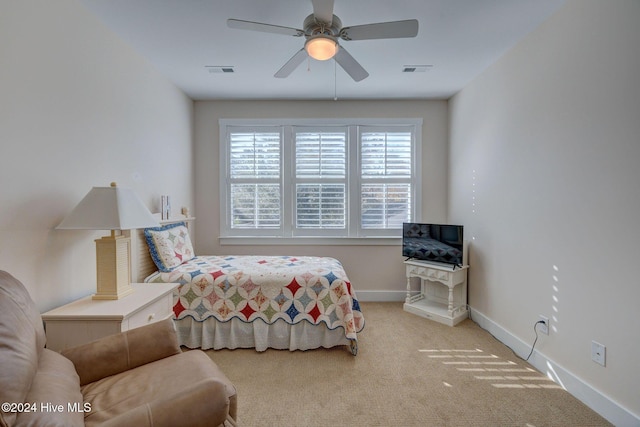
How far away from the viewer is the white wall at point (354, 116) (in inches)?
163

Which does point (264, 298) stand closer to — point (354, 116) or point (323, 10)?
point (323, 10)

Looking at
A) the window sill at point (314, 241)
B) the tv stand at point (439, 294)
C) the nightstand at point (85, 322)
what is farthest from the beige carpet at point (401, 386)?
the window sill at point (314, 241)

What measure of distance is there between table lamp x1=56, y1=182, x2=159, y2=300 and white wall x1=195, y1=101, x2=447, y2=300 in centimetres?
211

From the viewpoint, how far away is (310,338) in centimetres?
274

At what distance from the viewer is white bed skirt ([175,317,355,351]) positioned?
2730 mm

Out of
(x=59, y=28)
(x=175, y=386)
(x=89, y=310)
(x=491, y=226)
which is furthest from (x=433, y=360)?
(x=59, y=28)

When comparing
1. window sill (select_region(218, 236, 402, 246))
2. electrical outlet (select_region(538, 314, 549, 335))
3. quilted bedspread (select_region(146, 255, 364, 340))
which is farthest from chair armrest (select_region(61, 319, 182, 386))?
electrical outlet (select_region(538, 314, 549, 335))

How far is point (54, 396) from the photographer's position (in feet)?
3.61

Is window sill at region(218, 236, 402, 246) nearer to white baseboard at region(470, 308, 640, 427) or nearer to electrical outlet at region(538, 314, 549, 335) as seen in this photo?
white baseboard at region(470, 308, 640, 427)

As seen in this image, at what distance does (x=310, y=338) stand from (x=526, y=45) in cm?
314

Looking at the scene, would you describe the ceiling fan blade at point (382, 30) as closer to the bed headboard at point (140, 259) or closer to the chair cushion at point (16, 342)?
the chair cushion at point (16, 342)

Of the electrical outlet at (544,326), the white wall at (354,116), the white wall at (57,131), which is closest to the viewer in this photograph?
the white wall at (57,131)

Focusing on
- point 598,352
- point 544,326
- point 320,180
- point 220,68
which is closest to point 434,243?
point 544,326

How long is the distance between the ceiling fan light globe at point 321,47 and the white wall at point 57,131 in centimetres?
160
